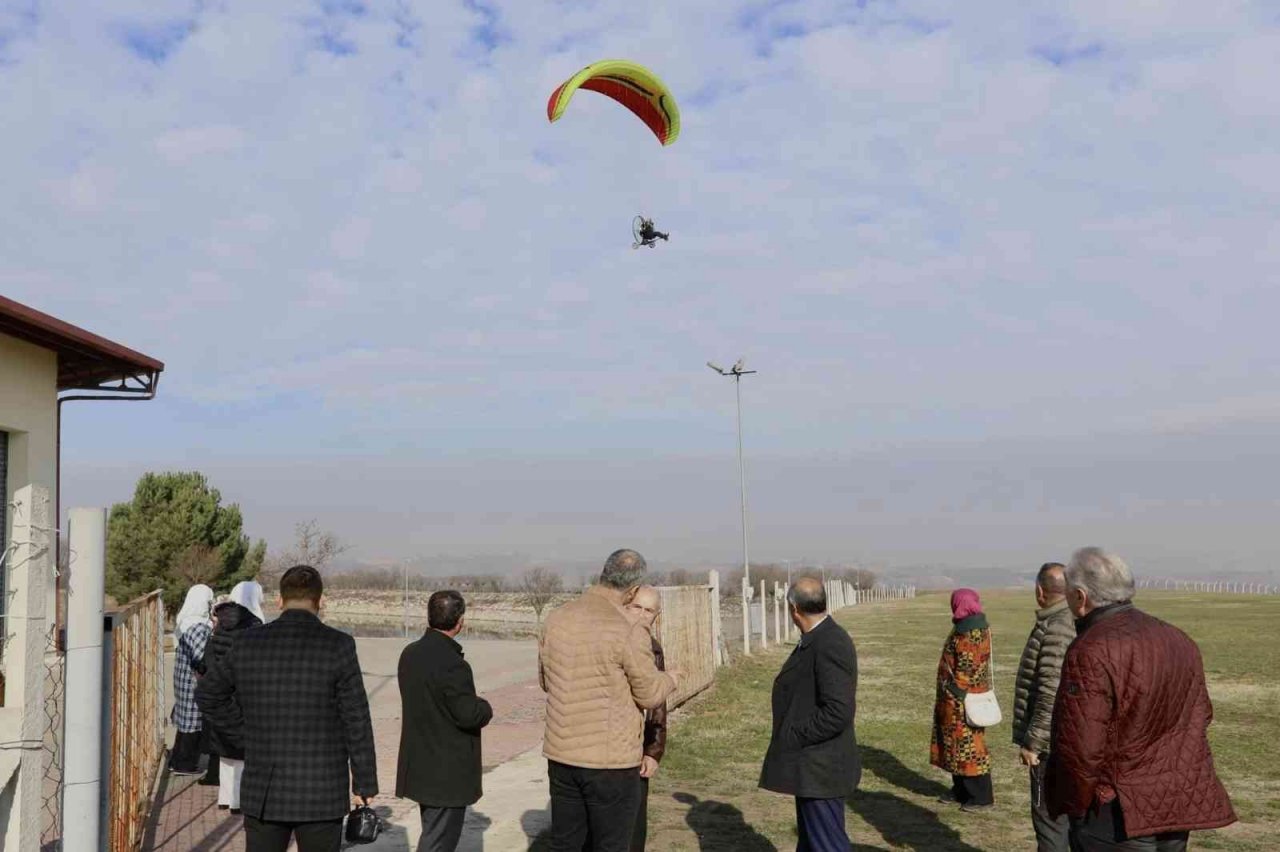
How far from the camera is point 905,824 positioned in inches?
338

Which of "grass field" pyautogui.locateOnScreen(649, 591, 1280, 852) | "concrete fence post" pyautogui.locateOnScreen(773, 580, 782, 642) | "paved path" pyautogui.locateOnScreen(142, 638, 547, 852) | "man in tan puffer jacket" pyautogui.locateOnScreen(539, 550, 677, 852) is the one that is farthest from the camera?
"concrete fence post" pyautogui.locateOnScreen(773, 580, 782, 642)

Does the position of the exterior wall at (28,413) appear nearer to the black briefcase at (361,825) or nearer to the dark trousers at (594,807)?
the black briefcase at (361,825)

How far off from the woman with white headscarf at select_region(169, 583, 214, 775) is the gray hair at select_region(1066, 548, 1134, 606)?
23.2ft

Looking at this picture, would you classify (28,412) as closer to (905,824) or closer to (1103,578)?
(905,824)

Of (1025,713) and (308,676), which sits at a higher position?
(308,676)

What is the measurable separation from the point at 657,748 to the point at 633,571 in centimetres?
116

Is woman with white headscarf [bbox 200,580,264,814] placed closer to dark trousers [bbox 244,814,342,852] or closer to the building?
the building

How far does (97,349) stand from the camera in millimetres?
10008

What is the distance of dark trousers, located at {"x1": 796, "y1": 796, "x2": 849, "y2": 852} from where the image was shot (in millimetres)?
5520

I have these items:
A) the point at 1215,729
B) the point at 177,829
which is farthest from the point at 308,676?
the point at 1215,729

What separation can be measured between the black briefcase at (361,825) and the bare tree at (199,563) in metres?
30.8

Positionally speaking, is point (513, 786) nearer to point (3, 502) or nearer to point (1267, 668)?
point (3, 502)

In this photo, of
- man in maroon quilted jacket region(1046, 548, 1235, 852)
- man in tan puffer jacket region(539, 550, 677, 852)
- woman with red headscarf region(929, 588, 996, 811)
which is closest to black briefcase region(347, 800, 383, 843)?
man in tan puffer jacket region(539, 550, 677, 852)

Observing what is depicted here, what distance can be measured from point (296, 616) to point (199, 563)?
32.5 meters
